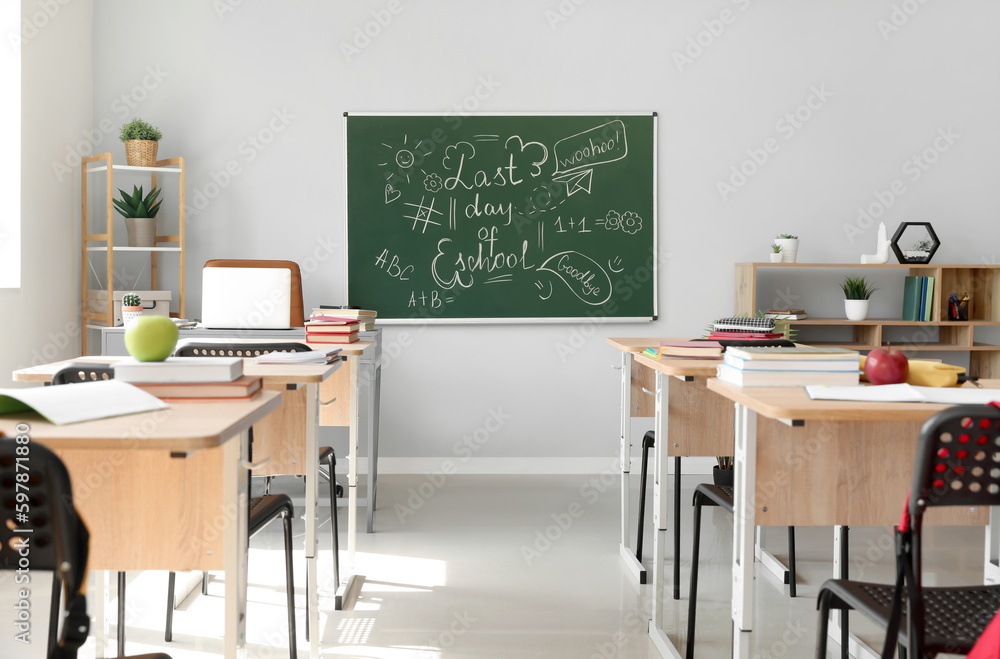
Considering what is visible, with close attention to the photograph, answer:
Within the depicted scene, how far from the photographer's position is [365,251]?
465 cm

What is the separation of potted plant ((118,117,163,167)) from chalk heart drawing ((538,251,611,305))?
7.37 ft

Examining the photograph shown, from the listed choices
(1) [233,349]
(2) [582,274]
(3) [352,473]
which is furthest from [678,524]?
(2) [582,274]

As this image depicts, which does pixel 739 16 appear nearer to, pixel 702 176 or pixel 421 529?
pixel 702 176

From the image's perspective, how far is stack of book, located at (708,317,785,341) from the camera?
2.70m

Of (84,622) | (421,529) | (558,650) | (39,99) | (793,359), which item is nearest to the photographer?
(84,622)

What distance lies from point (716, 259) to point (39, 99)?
3741 millimetres

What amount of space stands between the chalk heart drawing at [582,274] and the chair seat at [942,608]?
3.21 meters

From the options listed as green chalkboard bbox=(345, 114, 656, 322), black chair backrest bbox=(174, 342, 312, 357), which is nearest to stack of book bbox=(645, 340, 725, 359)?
black chair backrest bbox=(174, 342, 312, 357)

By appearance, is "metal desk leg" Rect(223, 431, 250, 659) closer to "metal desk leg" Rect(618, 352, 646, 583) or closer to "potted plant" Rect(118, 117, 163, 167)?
"metal desk leg" Rect(618, 352, 646, 583)

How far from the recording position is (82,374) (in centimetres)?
186

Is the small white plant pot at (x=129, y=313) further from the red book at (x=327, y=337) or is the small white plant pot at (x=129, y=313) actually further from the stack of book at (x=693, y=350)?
the stack of book at (x=693, y=350)

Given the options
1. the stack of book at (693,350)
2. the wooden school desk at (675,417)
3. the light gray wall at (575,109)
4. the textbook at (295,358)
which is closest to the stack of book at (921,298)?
the light gray wall at (575,109)

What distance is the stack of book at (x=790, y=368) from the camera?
1.82 meters

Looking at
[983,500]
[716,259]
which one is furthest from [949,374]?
[716,259]
